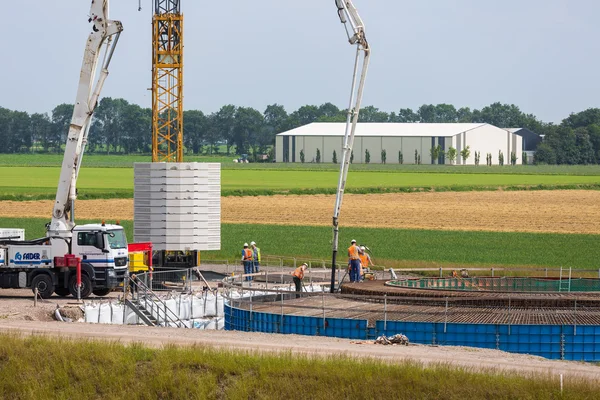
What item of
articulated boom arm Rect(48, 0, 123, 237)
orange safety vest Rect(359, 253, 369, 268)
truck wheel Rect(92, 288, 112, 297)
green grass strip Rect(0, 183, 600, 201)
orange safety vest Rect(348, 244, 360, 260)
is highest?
articulated boom arm Rect(48, 0, 123, 237)

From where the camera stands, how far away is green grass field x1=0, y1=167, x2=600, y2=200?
105m

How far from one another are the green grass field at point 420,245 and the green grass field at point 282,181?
3113 centimetres

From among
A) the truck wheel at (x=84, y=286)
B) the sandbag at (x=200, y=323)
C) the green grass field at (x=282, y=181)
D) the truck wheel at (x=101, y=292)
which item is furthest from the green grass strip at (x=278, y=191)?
the sandbag at (x=200, y=323)

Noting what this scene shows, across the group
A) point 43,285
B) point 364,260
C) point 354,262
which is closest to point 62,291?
point 43,285

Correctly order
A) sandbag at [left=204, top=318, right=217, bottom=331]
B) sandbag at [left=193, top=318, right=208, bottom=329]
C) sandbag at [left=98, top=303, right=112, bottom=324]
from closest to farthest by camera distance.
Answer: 1. sandbag at [left=98, top=303, right=112, bottom=324]
2. sandbag at [left=193, top=318, right=208, bottom=329]
3. sandbag at [left=204, top=318, right=217, bottom=331]

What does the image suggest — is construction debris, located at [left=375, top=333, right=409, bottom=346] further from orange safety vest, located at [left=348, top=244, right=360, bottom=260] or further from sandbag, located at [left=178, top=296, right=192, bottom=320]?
sandbag, located at [left=178, top=296, right=192, bottom=320]

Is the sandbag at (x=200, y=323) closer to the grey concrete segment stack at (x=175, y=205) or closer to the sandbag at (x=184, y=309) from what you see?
the sandbag at (x=184, y=309)

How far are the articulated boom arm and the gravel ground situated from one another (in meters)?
8.80

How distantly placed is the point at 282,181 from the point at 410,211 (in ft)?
147

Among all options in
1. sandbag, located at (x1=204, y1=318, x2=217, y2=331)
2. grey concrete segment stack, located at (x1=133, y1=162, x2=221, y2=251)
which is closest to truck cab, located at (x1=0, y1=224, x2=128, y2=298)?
sandbag, located at (x1=204, y1=318, x2=217, y2=331)

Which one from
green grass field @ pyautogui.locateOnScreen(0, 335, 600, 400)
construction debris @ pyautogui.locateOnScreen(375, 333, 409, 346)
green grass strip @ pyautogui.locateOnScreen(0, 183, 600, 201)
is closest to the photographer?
green grass field @ pyautogui.locateOnScreen(0, 335, 600, 400)

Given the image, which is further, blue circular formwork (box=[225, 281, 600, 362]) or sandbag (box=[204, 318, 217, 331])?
sandbag (box=[204, 318, 217, 331])

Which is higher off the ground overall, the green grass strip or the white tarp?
the green grass strip

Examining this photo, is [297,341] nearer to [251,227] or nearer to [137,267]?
[137,267]
